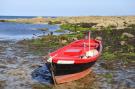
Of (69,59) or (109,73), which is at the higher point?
(69,59)

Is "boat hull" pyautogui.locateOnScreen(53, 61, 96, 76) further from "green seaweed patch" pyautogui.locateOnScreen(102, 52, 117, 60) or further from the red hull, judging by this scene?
"green seaweed patch" pyautogui.locateOnScreen(102, 52, 117, 60)

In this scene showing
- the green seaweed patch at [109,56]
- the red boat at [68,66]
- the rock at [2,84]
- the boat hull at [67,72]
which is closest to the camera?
the red boat at [68,66]

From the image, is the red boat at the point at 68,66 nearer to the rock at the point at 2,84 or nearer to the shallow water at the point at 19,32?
the rock at the point at 2,84

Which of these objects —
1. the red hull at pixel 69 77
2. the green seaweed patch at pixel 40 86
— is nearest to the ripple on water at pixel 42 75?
the green seaweed patch at pixel 40 86

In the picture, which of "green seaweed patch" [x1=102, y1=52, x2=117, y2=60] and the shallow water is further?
the shallow water

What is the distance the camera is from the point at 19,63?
85.7ft

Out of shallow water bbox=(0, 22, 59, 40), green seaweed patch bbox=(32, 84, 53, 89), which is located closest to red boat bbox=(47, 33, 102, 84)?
green seaweed patch bbox=(32, 84, 53, 89)

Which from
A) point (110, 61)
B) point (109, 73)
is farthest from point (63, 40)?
point (109, 73)

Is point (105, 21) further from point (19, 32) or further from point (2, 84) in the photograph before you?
point (2, 84)

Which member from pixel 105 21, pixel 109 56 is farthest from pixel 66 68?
pixel 105 21

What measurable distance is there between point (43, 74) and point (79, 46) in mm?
4691

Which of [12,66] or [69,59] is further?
[12,66]

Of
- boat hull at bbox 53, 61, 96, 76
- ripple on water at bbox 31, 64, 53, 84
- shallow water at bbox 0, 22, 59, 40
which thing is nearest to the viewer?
boat hull at bbox 53, 61, 96, 76

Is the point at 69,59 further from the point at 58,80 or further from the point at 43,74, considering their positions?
the point at 43,74
